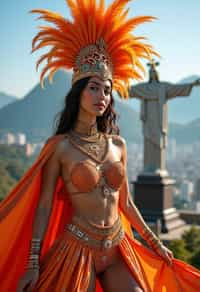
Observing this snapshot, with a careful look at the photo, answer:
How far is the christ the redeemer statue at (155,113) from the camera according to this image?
11633mm

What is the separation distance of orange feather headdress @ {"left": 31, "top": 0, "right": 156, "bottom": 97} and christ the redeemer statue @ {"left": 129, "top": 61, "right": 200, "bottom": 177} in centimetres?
880

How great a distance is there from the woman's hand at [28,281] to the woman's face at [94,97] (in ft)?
3.15

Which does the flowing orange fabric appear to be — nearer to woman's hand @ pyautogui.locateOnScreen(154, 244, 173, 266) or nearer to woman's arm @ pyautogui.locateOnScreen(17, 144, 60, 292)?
woman's arm @ pyautogui.locateOnScreen(17, 144, 60, 292)

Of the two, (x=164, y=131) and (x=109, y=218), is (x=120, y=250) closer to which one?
(x=109, y=218)

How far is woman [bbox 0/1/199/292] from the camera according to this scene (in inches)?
101

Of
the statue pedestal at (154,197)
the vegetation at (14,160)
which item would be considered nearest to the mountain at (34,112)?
the vegetation at (14,160)

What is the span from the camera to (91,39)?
9.32 feet

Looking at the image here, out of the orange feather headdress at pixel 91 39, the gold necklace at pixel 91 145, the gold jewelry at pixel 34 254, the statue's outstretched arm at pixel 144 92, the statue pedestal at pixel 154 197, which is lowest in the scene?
the statue pedestal at pixel 154 197

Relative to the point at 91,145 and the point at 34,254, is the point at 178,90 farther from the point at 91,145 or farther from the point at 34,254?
the point at 34,254

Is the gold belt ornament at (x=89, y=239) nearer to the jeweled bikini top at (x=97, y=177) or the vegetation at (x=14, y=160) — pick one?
the jeweled bikini top at (x=97, y=177)

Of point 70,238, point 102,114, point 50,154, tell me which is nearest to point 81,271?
point 70,238

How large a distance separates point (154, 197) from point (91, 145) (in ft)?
30.9

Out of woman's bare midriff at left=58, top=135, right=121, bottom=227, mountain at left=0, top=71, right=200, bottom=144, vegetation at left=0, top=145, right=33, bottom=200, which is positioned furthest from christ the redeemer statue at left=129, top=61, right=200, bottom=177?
mountain at left=0, top=71, right=200, bottom=144


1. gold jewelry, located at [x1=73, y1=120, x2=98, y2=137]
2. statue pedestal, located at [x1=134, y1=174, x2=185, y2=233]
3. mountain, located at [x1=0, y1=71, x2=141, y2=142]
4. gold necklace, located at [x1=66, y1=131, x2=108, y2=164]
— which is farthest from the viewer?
mountain, located at [x1=0, y1=71, x2=141, y2=142]
